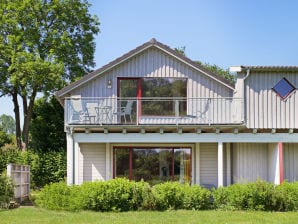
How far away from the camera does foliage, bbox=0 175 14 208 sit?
17.9 metres

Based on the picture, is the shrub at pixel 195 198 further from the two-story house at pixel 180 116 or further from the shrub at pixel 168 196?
the two-story house at pixel 180 116

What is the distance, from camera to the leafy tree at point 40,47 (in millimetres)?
33219

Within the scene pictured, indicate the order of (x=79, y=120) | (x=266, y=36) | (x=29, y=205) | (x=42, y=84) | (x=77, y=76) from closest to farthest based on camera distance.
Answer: (x=29, y=205) < (x=79, y=120) < (x=266, y=36) < (x=42, y=84) < (x=77, y=76)

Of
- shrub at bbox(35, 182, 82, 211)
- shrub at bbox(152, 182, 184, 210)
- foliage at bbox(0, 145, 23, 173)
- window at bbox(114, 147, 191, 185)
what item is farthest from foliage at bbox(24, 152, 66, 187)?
shrub at bbox(152, 182, 184, 210)

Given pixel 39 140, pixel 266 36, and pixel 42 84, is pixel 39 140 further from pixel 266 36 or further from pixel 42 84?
pixel 266 36

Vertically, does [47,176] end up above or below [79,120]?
below

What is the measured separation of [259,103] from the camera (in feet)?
71.7

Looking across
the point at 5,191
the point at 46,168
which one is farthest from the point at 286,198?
the point at 46,168

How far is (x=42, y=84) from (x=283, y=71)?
17.8 metres

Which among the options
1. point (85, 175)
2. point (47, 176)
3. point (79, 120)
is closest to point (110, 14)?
point (79, 120)

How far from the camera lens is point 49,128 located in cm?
3459

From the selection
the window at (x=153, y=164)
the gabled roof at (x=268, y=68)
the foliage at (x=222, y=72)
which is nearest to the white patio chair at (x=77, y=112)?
the window at (x=153, y=164)

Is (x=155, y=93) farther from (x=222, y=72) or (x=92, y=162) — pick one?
(x=222, y=72)

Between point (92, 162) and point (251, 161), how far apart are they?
7167 millimetres
